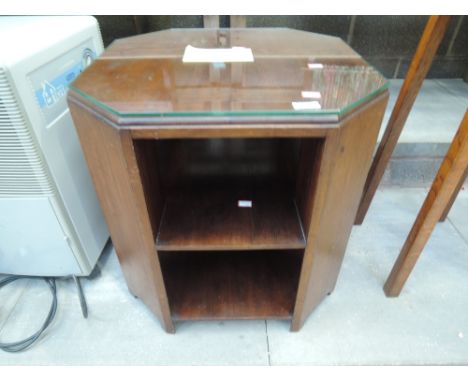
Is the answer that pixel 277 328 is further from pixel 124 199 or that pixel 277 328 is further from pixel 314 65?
pixel 314 65

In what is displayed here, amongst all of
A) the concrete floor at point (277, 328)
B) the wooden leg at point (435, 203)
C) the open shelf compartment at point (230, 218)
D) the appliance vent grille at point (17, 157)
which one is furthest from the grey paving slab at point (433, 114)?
the appliance vent grille at point (17, 157)

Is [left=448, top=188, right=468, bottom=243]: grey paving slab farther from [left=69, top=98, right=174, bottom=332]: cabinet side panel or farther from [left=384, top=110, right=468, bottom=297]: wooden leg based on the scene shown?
[left=69, top=98, right=174, bottom=332]: cabinet side panel

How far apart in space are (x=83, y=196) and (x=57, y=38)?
0.44 m

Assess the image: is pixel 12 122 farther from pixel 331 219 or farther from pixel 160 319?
pixel 331 219

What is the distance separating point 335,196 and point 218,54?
43cm

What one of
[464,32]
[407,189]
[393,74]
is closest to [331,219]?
[407,189]

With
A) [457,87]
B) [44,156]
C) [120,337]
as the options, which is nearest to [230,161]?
[44,156]

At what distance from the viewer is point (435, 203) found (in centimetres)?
84

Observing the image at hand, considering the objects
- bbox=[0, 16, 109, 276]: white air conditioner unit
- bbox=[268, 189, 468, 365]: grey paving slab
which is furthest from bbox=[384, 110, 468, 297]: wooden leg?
bbox=[0, 16, 109, 276]: white air conditioner unit

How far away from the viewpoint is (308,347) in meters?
0.94

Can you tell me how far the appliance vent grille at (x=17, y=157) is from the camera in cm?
70

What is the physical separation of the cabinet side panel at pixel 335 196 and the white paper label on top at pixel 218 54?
306 mm

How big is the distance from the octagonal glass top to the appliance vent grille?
0.61 ft

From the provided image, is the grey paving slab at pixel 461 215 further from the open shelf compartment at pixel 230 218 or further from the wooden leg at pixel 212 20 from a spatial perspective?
the wooden leg at pixel 212 20
